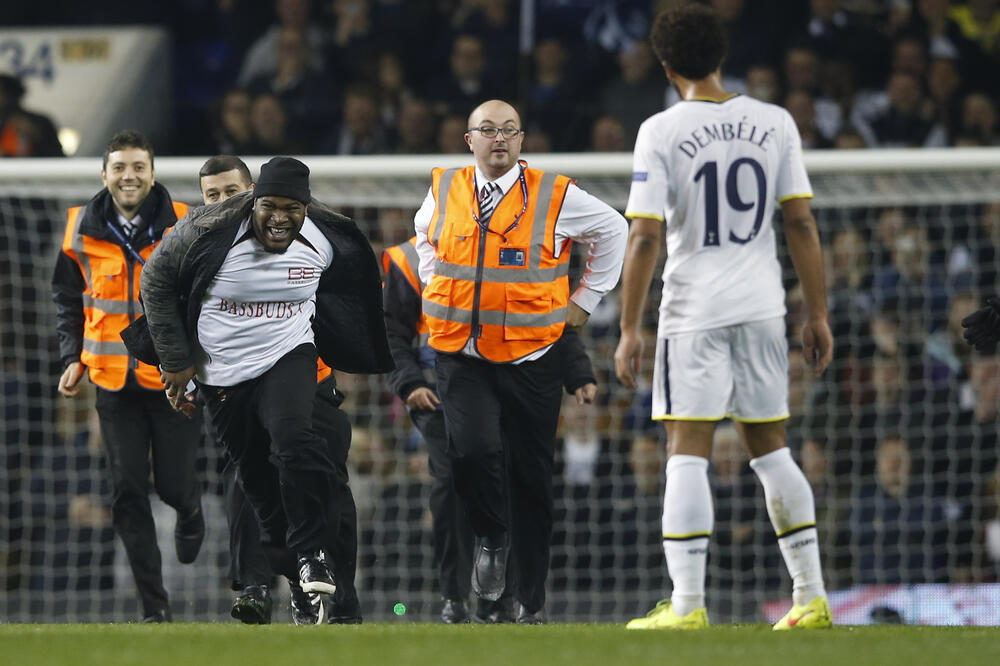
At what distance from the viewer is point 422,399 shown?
710 cm

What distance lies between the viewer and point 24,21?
13688 mm

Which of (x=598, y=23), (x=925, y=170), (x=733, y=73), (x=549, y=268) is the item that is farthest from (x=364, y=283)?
(x=598, y=23)

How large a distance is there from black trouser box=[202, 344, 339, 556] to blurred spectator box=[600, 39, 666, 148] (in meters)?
5.68

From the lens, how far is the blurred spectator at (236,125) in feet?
38.4

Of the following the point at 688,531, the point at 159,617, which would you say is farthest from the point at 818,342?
the point at 159,617

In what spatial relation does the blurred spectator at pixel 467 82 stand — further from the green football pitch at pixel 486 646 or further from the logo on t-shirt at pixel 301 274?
the green football pitch at pixel 486 646

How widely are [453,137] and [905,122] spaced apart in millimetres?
3117

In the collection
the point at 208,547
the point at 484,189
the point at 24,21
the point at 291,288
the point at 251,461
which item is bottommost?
the point at 208,547

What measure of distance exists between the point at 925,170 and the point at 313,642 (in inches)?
208

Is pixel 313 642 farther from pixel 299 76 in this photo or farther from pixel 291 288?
pixel 299 76

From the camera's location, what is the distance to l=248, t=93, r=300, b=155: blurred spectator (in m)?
11.6

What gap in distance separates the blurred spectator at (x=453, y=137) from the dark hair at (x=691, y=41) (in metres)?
5.76

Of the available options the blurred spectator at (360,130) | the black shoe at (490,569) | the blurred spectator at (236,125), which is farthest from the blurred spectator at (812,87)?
the black shoe at (490,569)

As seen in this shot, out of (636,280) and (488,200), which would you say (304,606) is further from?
(636,280)
